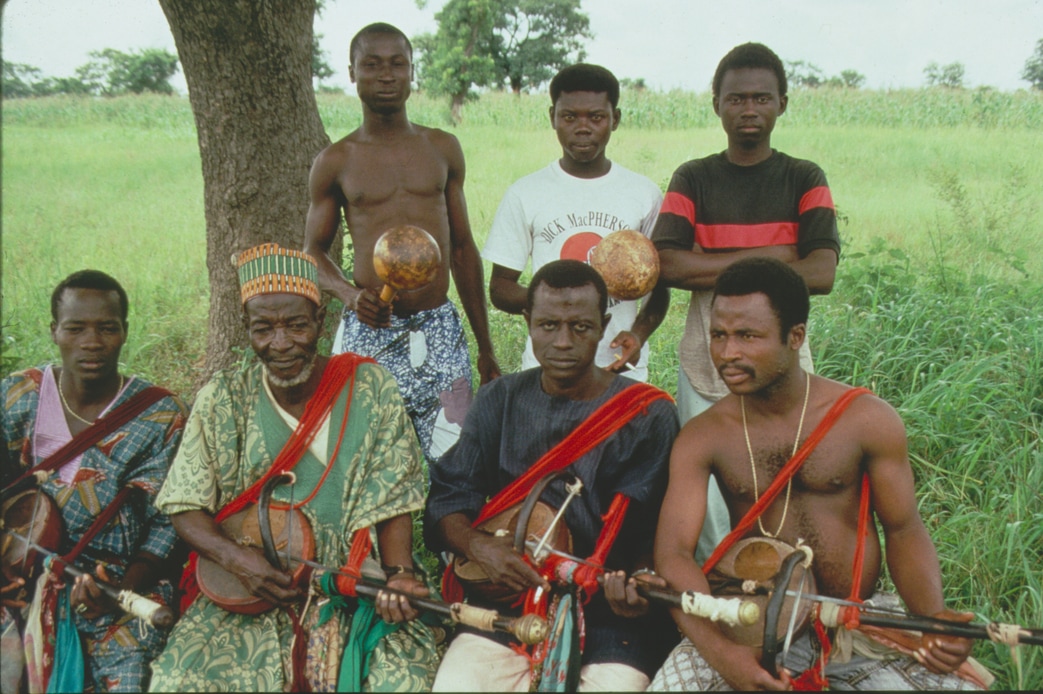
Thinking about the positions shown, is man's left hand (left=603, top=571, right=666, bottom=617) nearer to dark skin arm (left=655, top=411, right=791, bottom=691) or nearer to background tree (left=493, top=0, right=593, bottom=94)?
dark skin arm (left=655, top=411, right=791, bottom=691)

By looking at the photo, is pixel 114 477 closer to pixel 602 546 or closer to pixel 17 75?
pixel 602 546

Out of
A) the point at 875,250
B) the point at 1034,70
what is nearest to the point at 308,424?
the point at 875,250

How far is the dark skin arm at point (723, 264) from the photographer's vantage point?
11.2 feet

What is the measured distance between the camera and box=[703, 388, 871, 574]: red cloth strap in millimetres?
2879

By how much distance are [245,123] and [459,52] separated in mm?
7538

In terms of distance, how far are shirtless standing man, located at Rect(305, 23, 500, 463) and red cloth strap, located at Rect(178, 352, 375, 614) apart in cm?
69

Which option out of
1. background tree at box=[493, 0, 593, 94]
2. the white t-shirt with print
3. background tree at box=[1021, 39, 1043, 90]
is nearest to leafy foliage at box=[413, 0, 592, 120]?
background tree at box=[493, 0, 593, 94]

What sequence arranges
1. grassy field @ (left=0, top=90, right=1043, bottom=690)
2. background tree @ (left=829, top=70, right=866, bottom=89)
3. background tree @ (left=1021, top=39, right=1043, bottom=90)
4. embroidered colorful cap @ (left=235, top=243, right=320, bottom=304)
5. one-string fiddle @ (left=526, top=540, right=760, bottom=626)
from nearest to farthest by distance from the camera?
1. one-string fiddle @ (left=526, top=540, right=760, bottom=626)
2. embroidered colorful cap @ (left=235, top=243, right=320, bottom=304)
3. grassy field @ (left=0, top=90, right=1043, bottom=690)
4. background tree @ (left=1021, top=39, right=1043, bottom=90)
5. background tree @ (left=829, top=70, right=866, bottom=89)

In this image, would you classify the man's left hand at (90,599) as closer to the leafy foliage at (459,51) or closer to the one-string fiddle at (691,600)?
the one-string fiddle at (691,600)

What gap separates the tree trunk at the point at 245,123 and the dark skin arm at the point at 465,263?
1.66 meters

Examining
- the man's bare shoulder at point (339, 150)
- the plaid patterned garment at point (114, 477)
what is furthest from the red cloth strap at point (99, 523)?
the man's bare shoulder at point (339, 150)

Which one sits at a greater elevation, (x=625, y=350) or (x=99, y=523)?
(x=625, y=350)

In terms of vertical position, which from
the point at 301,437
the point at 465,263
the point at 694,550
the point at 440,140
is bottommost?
the point at 694,550

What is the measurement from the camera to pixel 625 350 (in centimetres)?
347
